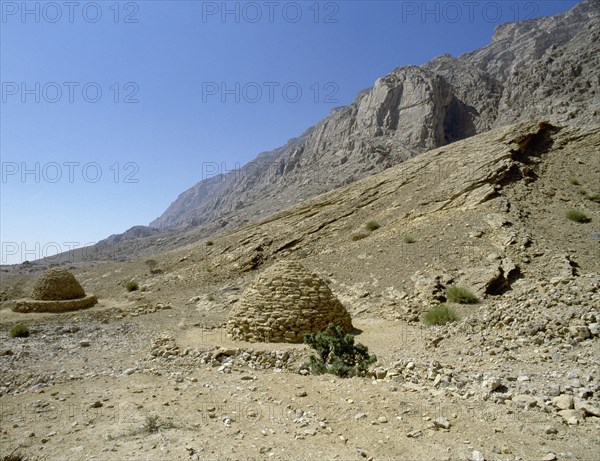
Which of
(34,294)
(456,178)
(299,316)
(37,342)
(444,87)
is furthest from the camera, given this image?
(444,87)

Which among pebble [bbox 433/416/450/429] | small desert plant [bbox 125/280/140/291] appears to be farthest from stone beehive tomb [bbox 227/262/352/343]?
small desert plant [bbox 125/280/140/291]

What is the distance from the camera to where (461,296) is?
36.4 feet

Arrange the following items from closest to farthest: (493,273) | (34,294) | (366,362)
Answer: (366,362), (493,273), (34,294)

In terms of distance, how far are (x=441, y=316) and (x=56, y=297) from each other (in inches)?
667

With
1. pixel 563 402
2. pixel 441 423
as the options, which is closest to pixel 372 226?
pixel 563 402

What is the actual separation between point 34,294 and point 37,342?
8.82 m

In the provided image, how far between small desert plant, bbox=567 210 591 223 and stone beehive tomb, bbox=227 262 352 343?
10.8m

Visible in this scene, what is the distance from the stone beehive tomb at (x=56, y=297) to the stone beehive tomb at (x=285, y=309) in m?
11.1

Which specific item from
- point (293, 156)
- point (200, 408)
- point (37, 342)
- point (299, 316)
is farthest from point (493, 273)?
point (293, 156)

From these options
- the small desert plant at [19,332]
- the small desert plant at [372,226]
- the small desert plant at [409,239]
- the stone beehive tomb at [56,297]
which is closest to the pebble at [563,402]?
the small desert plant at [409,239]

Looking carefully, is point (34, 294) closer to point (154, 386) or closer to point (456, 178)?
point (154, 386)

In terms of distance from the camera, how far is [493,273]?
11.8 meters

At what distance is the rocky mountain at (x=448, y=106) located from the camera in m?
36.9

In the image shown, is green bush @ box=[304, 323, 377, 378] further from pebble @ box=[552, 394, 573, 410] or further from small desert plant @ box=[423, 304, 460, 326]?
small desert plant @ box=[423, 304, 460, 326]
